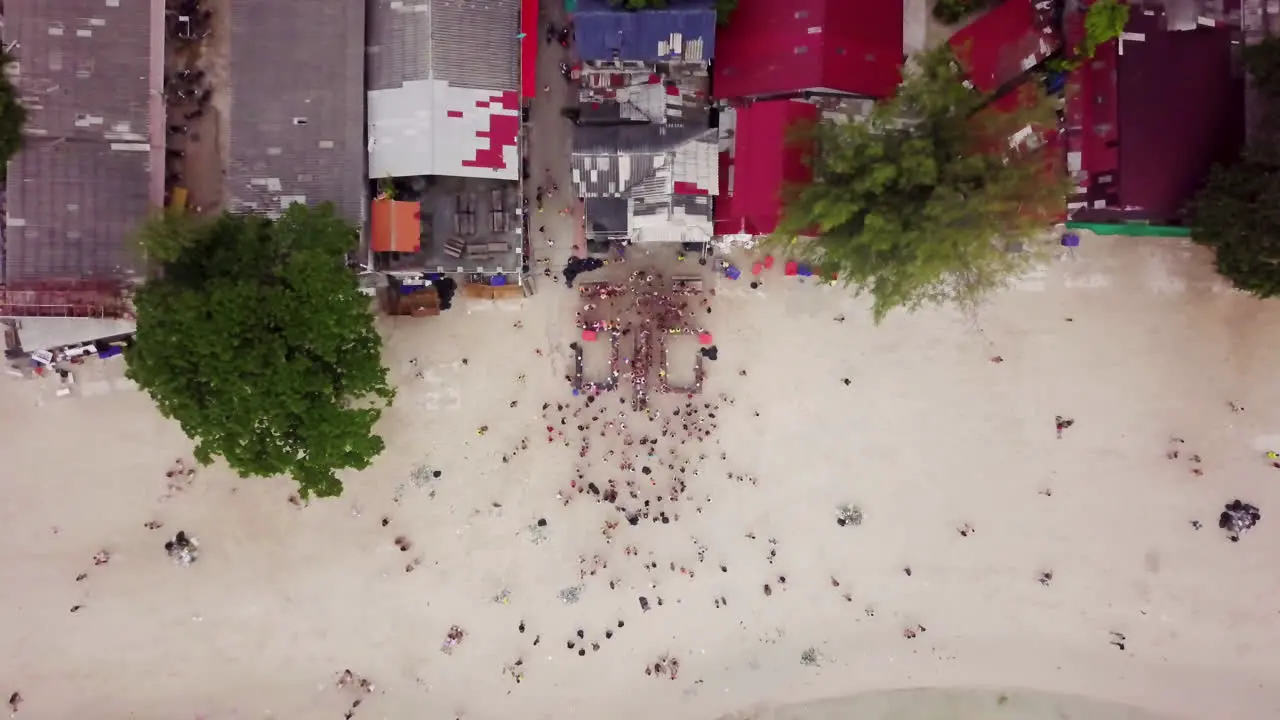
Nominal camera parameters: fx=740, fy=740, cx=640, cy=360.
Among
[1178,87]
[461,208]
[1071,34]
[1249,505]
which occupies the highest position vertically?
[1071,34]

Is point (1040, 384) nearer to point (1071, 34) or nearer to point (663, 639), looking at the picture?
point (1071, 34)

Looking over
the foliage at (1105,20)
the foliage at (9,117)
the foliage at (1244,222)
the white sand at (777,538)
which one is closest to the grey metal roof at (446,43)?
the white sand at (777,538)

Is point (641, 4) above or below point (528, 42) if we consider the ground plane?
above

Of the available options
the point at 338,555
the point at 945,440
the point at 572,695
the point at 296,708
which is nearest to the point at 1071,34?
the point at 945,440

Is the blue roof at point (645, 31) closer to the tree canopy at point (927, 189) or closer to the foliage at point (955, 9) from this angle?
the tree canopy at point (927, 189)

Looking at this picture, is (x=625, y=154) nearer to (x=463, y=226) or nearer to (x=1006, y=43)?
(x=463, y=226)

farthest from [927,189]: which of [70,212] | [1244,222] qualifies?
[70,212]
